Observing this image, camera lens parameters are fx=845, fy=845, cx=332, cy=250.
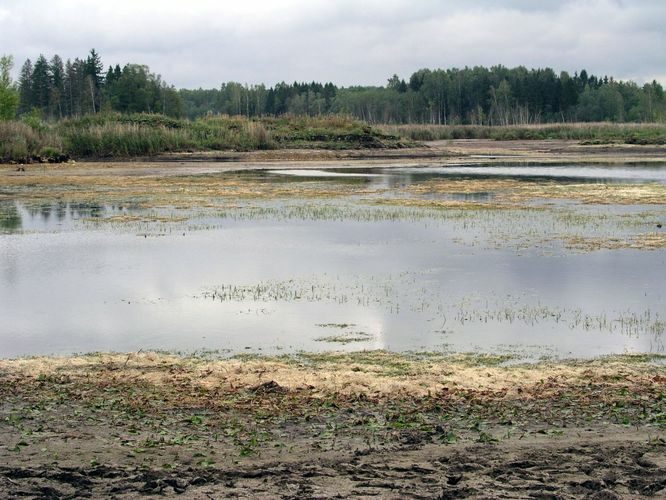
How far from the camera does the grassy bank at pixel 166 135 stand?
61.2m

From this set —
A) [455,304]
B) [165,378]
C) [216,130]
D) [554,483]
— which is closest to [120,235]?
[455,304]

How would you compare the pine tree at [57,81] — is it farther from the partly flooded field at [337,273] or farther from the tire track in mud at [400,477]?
the tire track in mud at [400,477]

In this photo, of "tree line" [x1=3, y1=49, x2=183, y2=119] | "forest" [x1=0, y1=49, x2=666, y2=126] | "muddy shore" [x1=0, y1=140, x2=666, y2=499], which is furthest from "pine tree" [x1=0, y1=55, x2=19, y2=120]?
"muddy shore" [x1=0, y1=140, x2=666, y2=499]

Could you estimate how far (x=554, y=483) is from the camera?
21.8ft

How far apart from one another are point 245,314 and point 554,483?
8359mm

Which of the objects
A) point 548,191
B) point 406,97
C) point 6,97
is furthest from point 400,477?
point 406,97

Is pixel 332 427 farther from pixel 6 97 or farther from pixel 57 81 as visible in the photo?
pixel 57 81

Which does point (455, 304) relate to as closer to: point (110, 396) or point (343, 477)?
point (110, 396)

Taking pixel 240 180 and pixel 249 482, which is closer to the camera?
pixel 249 482

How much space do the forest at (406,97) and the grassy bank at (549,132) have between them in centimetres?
1804

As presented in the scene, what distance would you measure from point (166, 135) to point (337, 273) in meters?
52.0

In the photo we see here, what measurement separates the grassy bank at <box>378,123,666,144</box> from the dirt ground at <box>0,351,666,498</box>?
78727 millimetres

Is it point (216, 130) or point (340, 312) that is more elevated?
point (216, 130)

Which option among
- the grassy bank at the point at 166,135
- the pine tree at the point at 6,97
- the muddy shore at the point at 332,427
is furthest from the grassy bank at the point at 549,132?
the muddy shore at the point at 332,427
